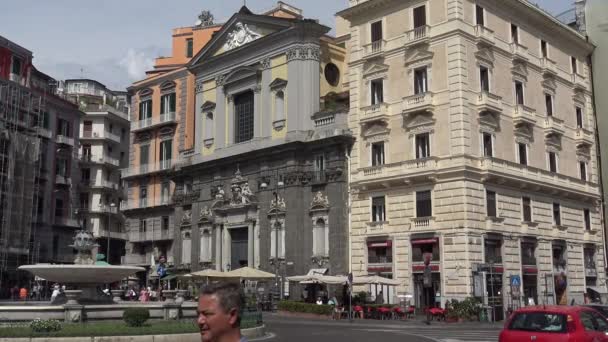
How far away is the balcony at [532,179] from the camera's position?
38.9m

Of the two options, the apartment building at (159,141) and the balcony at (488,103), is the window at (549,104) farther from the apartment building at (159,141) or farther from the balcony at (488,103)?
the apartment building at (159,141)

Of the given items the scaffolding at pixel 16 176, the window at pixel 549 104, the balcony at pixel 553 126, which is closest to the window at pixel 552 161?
the balcony at pixel 553 126

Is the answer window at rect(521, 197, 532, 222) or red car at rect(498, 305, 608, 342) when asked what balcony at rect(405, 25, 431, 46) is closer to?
window at rect(521, 197, 532, 222)

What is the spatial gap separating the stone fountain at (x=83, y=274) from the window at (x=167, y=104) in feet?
115

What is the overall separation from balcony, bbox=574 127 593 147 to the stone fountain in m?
33.9

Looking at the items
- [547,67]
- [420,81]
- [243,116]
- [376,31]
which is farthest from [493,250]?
[243,116]

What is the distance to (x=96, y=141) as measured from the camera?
2965 inches

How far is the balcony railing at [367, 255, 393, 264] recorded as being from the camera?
4069 cm

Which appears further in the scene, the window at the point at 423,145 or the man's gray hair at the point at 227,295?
the window at the point at 423,145

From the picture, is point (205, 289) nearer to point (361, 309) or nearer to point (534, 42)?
point (361, 309)

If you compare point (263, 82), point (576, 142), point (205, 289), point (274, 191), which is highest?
point (263, 82)

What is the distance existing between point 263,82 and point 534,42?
18.5m

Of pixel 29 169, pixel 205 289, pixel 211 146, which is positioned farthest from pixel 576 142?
pixel 205 289

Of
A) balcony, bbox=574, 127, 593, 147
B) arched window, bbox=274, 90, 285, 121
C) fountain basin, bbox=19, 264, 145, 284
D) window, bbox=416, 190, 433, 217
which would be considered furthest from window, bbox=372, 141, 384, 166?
fountain basin, bbox=19, 264, 145, 284
